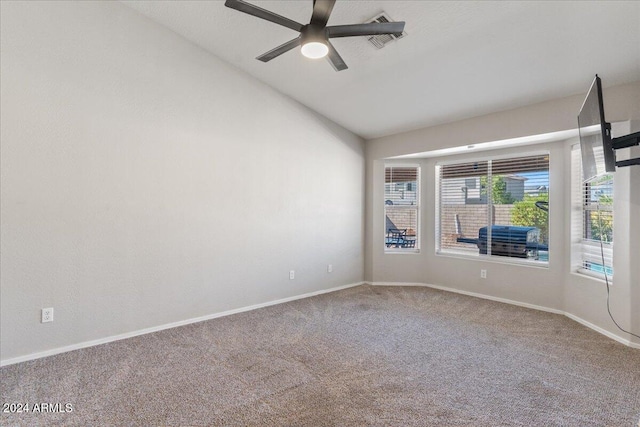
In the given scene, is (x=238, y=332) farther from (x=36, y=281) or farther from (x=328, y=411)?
(x=36, y=281)

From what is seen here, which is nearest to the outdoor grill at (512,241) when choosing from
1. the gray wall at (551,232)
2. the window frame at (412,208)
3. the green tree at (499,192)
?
the gray wall at (551,232)

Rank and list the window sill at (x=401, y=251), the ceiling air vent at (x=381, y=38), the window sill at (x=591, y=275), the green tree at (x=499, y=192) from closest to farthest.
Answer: the ceiling air vent at (x=381, y=38) < the window sill at (x=591, y=275) < the green tree at (x=499, y=192) < the window sill at (x=401, y=251)

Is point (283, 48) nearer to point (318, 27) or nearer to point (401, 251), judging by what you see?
point (318, 27)

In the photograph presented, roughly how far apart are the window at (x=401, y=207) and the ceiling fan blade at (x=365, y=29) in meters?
3.42

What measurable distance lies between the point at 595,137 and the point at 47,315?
4933mm

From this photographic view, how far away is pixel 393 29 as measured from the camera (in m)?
2.31

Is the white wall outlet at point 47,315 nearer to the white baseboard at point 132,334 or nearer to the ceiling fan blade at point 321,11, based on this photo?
the white baseboard at point 132,334

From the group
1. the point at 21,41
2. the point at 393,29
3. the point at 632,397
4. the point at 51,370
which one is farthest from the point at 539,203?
the point at 21,41

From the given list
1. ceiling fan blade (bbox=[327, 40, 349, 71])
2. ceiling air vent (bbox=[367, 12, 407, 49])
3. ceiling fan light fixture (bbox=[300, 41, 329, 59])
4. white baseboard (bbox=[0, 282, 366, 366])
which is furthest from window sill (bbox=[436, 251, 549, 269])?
ceiling fan light fixture (bbox=[300, 41, 329, 59])

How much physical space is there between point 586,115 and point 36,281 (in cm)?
503

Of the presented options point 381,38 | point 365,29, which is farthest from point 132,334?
point 381,38

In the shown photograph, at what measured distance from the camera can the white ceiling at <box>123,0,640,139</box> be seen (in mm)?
2646

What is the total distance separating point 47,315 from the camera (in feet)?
9.39

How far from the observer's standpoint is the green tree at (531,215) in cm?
433
